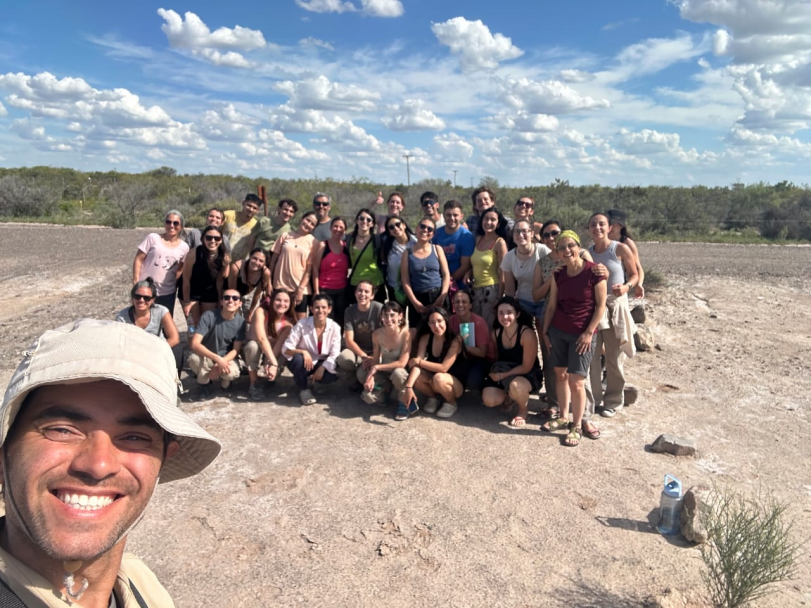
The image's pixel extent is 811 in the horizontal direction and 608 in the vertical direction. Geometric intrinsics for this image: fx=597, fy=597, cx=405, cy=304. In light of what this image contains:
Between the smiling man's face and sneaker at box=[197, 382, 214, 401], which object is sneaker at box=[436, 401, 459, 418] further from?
the smiling man's face

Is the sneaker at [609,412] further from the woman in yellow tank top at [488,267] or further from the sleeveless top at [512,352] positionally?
the woman in yellow tank top at [488,267]

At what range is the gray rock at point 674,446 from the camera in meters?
4.82

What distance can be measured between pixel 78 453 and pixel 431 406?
4628 millimetres

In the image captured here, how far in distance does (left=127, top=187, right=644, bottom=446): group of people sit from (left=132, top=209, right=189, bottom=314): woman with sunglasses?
0.04 ft

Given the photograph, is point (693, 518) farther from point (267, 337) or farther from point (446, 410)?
point (267, 337)

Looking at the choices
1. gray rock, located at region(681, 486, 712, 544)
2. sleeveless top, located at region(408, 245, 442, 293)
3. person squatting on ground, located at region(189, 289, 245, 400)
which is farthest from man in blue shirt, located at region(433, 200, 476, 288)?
gray rock, located at region(681, 486, 712, 544)

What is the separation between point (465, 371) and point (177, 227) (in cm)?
317

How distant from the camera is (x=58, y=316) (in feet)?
28.5

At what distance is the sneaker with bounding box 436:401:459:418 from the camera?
5.54 meters

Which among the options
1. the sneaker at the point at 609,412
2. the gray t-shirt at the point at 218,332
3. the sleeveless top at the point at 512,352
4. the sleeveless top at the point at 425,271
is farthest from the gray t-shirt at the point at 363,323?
the sneaker at the point at 609,412

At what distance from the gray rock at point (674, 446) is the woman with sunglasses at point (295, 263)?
11.8ft

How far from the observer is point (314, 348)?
19.4 feet

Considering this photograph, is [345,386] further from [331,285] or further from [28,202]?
[28,202]

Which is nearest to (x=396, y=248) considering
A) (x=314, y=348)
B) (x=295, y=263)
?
(x=295, y=263)
